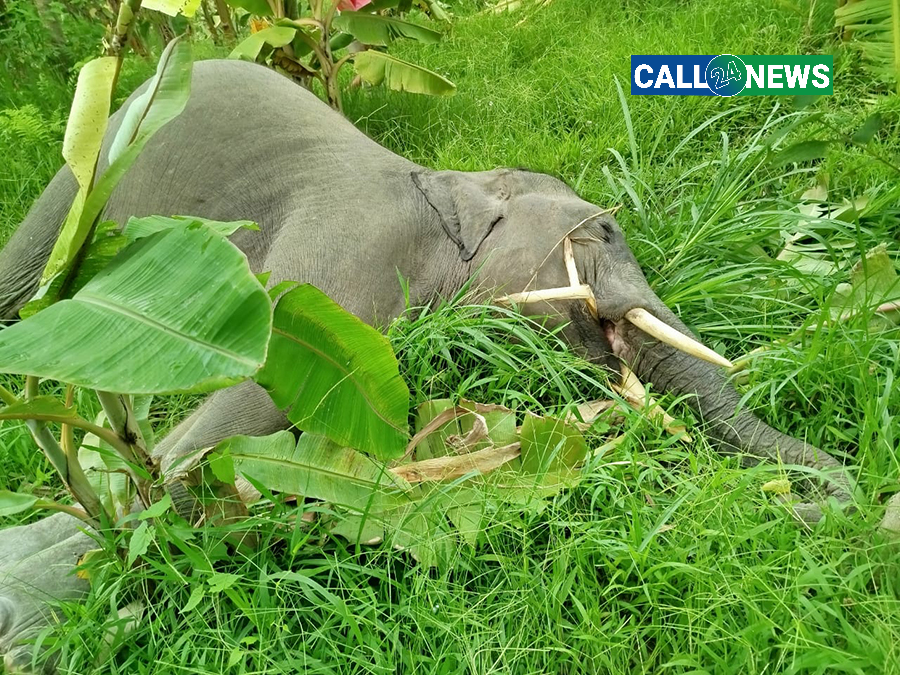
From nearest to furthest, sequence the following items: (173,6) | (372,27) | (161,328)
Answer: (161,328) < (173,6) < (372,27)

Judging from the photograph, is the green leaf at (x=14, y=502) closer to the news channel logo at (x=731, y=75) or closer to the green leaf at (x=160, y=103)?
the green leaf at (x=160, y=103)

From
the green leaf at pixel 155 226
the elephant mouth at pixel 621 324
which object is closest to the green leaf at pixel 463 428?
the elephant mouth at pixel 621 324

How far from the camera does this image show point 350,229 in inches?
111

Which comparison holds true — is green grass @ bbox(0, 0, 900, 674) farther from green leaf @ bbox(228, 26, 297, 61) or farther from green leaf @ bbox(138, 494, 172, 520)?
green leaf @ bbox(228, 26, 297, 61)

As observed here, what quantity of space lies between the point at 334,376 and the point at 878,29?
131 inches

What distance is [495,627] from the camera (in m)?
1.75

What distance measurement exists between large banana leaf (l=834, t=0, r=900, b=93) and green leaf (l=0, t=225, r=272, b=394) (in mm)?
3160

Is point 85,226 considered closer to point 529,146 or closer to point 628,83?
point 529,146

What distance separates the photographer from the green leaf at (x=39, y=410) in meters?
1.58

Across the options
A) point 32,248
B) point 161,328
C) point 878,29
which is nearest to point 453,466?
point 161,328

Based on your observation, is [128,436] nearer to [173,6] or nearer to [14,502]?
[14,502]

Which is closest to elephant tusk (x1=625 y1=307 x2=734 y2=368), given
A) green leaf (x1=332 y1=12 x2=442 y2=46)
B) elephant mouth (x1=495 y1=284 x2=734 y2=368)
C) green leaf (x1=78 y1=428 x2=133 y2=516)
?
elephant mouth (x1=495 y1=284 x2=734 y2=368)

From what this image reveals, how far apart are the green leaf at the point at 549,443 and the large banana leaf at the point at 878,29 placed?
2434 millimetres

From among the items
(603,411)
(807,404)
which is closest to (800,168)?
(807,404)
